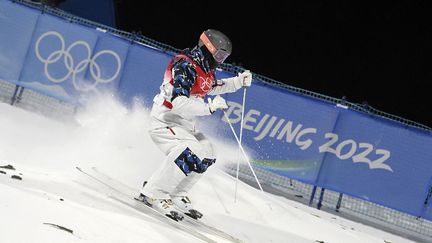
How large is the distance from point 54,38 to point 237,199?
576cm

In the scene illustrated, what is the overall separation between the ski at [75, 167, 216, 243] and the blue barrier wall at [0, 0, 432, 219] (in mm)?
3476

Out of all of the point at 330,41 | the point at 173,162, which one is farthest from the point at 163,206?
the point at 330,41

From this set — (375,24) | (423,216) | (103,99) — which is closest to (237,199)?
(423,216)

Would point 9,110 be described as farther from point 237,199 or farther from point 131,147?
point 237,199

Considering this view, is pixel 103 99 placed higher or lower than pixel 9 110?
higher

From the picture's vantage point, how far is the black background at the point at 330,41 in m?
14.4

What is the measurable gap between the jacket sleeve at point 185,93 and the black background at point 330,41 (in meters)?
10.2

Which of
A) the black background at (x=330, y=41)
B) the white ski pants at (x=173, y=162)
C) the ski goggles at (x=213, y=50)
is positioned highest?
the black background at (x=330, y=41)

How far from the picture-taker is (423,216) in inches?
317

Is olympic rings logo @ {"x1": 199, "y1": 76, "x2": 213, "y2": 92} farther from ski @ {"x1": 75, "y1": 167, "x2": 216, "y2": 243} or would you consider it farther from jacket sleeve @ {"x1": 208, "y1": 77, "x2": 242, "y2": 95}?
ski @ {"x1": 75, "y1": 167, "x2": 216, "y2": 243}

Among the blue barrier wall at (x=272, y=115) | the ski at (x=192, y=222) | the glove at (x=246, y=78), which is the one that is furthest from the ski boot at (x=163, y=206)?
the blue barrier wall at (x=272, y=115)

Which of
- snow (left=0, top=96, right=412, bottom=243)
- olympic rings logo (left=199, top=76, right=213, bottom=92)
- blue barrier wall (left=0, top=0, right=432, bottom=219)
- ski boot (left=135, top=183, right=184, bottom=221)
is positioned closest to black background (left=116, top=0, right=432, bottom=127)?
blue barrier wall (left=0, top=0, right=432, bottom=219)

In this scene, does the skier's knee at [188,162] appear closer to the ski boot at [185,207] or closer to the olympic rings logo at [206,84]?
the ski boot at [185,207]

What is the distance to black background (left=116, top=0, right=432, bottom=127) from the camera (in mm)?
14422
